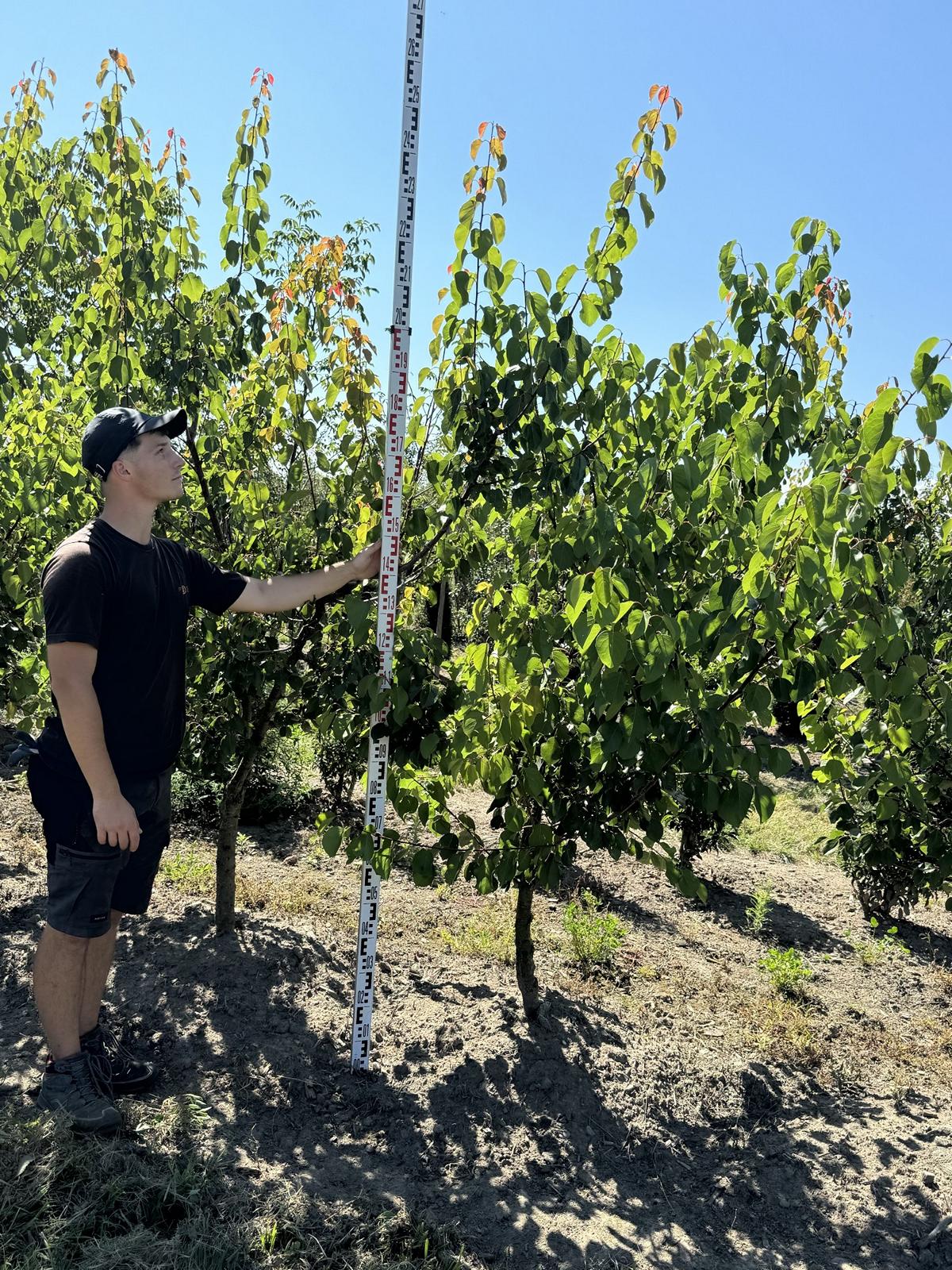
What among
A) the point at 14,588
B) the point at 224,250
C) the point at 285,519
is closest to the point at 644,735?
the point at 285,519

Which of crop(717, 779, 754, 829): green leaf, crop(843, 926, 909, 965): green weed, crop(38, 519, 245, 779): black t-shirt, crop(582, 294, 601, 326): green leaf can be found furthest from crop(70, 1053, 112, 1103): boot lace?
crop(843, 926, 909, 965): green weed

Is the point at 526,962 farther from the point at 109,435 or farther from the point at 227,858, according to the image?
the point at 109,435

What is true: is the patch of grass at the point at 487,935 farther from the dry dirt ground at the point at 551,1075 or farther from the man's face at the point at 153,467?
the man's face at the point at 153,467

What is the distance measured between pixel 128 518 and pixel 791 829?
18.6ft

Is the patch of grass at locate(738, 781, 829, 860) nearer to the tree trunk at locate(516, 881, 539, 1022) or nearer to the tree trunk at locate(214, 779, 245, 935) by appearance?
the tree trunk at locate(516, 881, 539, 1022)

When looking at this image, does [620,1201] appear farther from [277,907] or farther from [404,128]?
[404,128]

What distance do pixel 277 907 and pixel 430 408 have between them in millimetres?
2605

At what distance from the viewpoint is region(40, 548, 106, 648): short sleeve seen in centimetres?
231

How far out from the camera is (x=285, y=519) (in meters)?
3.10

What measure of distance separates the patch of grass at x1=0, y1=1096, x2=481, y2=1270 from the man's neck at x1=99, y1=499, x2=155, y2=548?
5.26 feet

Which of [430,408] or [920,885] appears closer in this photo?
[430,408]

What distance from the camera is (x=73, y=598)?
2320 millimetres

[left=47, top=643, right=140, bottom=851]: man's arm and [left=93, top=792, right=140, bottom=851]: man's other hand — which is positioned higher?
[left=47, top=643, right=140, bottom=851]: man's arm

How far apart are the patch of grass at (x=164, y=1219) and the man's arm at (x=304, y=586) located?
60.5 inches
